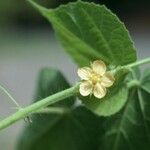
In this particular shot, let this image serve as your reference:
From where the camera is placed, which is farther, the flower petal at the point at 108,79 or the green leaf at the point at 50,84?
the green leaf at the point at 50,84

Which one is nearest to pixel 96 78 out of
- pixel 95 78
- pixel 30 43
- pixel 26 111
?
pixel 95 78

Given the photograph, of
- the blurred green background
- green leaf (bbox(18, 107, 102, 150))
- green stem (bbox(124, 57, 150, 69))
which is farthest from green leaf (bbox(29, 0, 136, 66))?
the blurred green background

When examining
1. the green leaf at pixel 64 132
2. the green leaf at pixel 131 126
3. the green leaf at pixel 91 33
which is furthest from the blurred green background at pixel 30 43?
the green leaf at pixel 91 33

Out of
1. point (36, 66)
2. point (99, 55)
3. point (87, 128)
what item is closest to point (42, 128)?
point (87, 128)

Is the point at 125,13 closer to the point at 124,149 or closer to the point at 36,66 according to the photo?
the point at 36,66

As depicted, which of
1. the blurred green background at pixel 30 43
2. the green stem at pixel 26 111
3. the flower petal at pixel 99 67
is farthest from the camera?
the blurred green background at pixel 30 43

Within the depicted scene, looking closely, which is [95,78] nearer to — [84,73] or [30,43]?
[84,73]

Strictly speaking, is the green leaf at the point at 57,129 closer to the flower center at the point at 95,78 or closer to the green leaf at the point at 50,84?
→ the green leaf at the point at 50,84

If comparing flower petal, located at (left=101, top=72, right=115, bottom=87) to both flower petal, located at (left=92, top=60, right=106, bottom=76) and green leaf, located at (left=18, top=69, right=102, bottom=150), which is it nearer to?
flower petal, located at (left=92, top=60, right=106, bottom=76)
